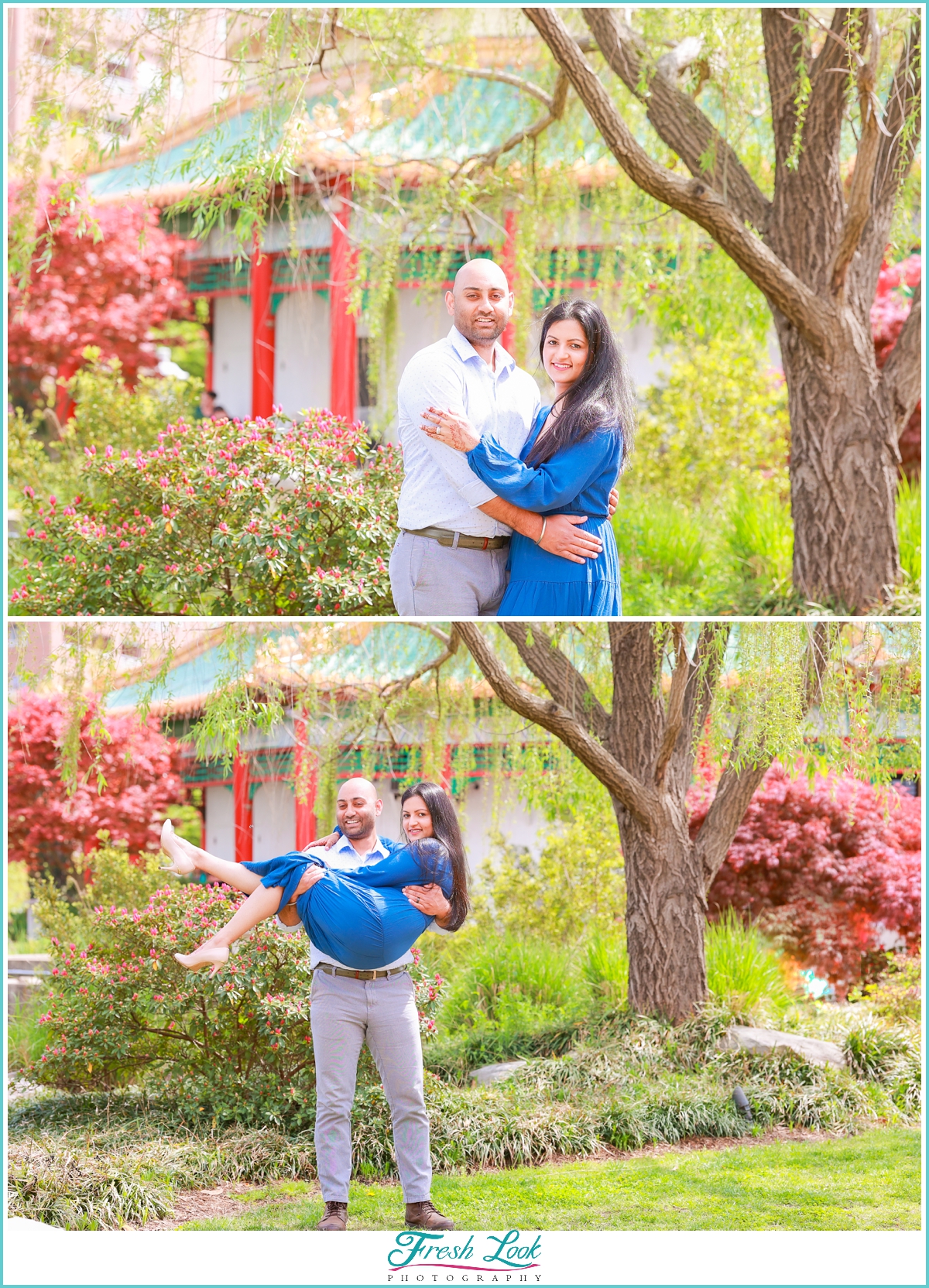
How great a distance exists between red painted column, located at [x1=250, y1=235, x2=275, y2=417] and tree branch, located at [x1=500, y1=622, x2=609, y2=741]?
15.6 ft

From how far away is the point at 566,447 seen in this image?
3613mm

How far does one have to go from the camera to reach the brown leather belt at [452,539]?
376 centimetres

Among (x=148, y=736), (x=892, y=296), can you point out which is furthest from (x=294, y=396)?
(x=892, y=296)

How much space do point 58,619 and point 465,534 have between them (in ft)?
4.95

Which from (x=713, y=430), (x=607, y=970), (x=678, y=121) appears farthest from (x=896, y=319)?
(x=607, y=970)

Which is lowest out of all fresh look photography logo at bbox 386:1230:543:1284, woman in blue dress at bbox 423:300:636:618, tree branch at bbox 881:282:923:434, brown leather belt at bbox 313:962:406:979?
fresh look photography logo at bbox 386:1230:543:1284

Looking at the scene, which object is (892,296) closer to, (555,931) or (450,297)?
(555,931)

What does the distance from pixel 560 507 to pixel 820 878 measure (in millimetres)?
4271

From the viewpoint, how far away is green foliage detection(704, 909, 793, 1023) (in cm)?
572

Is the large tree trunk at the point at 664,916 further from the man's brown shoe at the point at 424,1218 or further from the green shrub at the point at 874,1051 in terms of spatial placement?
the man's brown shoe at the point at 424,1218

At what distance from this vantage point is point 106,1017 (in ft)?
16.3

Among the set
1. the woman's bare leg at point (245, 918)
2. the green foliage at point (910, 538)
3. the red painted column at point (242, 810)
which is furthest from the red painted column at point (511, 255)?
the woman's bare leg at point (245, 918)

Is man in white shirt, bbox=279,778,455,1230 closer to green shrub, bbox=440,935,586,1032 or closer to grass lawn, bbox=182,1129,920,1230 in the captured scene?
grass lawn, bbox=182,1129,920,1230

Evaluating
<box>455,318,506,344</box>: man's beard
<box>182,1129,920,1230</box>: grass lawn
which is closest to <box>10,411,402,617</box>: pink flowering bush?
<box>455,318,506,344</box>: man's beard
